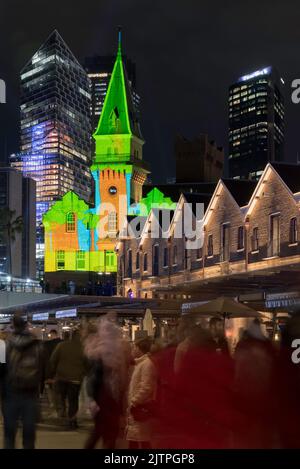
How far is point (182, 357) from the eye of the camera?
11.4 m

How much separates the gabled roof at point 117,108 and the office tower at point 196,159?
18530mm

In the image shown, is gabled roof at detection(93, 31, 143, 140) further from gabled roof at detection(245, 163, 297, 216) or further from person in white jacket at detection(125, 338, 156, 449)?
person in white jacket at detection(125, 338, 156, 449)

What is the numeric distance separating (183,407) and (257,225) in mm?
31813

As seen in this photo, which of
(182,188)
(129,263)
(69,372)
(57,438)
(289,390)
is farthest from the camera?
(182,188)

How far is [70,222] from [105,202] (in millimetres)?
4950

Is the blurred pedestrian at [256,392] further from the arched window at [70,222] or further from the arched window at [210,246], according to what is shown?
the arched window at [70,222]

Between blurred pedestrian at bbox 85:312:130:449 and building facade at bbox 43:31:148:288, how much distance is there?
82400mm

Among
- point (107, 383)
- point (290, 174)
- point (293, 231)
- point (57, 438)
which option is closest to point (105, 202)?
point (290, 174)

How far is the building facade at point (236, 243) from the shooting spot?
3412 cm

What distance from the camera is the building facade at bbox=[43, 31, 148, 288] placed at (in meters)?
96.6

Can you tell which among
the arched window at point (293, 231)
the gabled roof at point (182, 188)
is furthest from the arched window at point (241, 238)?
the gabled roof at point (182, 188)

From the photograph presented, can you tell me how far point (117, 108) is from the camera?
335 feet

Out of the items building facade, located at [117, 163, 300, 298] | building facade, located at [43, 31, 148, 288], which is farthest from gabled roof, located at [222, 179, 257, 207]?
building facade, located at [43, 31, 148, 288]

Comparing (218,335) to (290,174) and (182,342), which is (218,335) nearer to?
(182,342)
